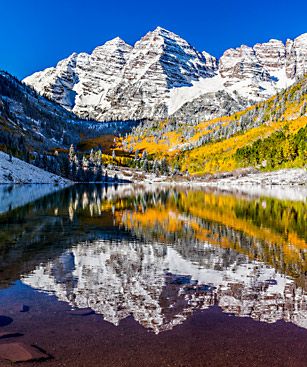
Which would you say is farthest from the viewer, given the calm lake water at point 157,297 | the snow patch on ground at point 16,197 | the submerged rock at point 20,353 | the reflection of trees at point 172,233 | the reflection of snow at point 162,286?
the snow patch on ground at point 16,197

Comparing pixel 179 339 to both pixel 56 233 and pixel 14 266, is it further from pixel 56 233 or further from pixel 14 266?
pixel 56 233

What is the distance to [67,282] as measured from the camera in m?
21.9

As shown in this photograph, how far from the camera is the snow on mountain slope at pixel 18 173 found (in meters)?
164

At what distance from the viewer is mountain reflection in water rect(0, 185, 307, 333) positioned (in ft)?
59.7

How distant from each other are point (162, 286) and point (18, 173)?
165 metres

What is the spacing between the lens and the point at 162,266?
2652 centimetres

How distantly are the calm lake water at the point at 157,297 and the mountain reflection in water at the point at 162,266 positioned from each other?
0.23 feet

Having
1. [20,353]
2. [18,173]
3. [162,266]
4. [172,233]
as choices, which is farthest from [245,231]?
[18,173]

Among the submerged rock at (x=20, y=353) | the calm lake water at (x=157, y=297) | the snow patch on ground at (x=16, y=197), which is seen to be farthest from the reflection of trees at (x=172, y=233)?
the submerged rock at (x=20, y=353)

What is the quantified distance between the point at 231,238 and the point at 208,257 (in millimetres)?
9182

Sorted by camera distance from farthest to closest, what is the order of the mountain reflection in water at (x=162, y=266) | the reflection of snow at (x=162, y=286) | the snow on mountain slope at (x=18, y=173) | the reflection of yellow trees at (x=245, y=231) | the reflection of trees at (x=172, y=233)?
the snow on mountain slope at (x=18, y=173) → the reflection of yellow trees at (x=245, y=231) → the reflection of trees at (x=172, y=233) → the mountain reflection in water at (x=162, y=266) → the reflection of snow at (x=162, y=286)

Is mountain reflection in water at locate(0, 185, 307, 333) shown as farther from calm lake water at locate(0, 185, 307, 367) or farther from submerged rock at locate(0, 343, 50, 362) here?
submerged rock at locate(0, 343, 50, 362)

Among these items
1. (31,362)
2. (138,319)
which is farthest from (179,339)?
(31,362)

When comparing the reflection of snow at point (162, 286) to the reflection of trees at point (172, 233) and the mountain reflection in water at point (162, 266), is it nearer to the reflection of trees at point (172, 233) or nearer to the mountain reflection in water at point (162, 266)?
the mountain reflection in water at point (162, 266)
